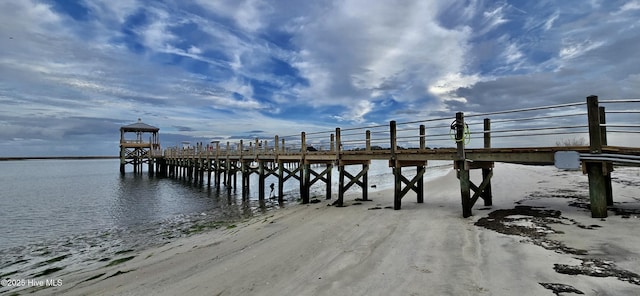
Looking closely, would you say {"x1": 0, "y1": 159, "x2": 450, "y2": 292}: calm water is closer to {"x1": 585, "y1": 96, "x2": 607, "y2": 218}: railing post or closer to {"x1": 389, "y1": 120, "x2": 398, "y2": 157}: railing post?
{"x1": 389, "y1": 120, "x2": 398, "y2": 157}: railing post

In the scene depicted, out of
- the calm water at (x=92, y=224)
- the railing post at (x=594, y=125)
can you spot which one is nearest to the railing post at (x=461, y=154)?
the railing post at (x=594, y=125)

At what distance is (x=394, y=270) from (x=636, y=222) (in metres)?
5.25

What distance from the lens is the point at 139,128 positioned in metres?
57.8

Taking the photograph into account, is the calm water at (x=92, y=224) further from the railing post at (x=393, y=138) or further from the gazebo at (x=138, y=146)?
the gazebo at (x=138, y=146)

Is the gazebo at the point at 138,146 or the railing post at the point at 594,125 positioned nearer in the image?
the railing post at the point at 594,125

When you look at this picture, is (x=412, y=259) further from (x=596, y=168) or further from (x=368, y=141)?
(x=368, y=141)

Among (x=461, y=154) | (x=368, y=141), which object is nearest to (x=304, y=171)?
(x=368, y=141)

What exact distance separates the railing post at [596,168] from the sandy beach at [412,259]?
0.30 meters

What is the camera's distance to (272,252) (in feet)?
22.4

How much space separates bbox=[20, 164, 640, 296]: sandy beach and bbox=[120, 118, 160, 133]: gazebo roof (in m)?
55.9

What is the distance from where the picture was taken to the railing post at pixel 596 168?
6766mm

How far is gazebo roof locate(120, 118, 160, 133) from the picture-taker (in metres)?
57.1

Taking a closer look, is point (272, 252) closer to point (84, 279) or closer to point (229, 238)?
point (229, 238)

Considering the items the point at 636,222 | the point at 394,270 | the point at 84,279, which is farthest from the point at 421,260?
the point at 84,279
